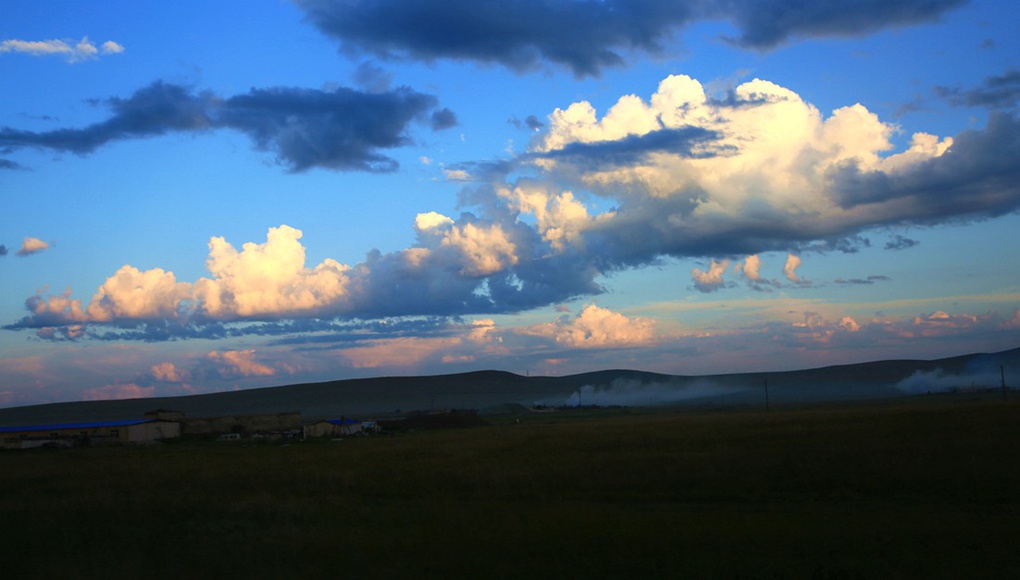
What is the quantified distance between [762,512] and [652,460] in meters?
13.9

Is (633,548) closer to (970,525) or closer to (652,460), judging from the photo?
(970,525)

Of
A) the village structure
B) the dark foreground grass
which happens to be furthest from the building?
the dark foreground grass

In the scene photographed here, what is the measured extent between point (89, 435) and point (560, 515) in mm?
72952

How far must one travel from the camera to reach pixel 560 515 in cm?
2162

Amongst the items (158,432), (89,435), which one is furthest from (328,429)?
(89,435)

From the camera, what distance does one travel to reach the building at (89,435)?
257ft

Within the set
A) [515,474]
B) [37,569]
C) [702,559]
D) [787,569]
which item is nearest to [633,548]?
[702,559]

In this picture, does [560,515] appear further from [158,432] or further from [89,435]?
[89,435]

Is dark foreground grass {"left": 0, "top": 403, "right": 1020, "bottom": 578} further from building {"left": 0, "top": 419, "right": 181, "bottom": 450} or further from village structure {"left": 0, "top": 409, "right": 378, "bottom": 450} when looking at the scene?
building {"left": 0, "top": 419, "right": 181, "bottom": 450}

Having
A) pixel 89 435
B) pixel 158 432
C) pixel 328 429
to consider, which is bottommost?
pixel 328 429

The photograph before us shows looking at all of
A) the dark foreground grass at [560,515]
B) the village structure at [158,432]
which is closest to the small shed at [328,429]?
the village structure at [158,432]

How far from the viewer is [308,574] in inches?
588

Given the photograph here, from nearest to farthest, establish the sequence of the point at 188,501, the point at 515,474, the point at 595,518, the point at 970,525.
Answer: the point at 970,525 → the point at 595,518 → the point at 188,501 → the point at 515,474

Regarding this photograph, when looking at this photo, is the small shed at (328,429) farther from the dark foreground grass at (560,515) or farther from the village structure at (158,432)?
the dark foreground grass at (560,515)
